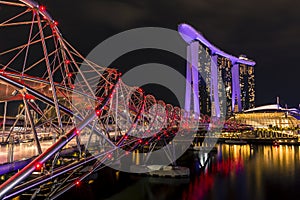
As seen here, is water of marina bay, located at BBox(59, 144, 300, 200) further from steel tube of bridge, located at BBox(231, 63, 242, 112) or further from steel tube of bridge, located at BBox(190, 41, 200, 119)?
steel tube of bridge, located at BBox(231, 63, 242, 112)

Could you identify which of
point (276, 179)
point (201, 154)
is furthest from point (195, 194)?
point (201, 154)

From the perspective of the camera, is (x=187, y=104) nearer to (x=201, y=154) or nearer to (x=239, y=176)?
(x=201, y=154)

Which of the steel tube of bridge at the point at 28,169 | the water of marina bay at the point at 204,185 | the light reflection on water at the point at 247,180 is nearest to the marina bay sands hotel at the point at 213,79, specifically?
the light reflection on water at the point at 247,180

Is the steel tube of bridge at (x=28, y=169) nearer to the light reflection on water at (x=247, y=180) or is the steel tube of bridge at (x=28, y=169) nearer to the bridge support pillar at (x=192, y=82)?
the light reflection on water at (x=247, y=180)

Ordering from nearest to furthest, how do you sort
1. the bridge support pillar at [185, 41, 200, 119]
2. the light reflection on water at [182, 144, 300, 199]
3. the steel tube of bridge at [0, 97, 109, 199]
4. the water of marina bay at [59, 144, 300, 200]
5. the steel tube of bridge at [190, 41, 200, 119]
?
1. the steel tube of bridge at [0, 97, 109, 199]
2. the water of marina bay at [59, 144, 300, 200]
3. the light reflection on water at [182, 144, 300, 199]
4. the steel tube of bridge at [190, 41, 200, 119]
5. the bridge support pillar at [185, 41, 200, 119]

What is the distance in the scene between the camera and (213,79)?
11731cm

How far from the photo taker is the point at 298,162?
3481 centimetres

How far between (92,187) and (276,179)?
16.4 m

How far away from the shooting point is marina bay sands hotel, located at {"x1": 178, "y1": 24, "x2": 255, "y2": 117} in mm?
90812

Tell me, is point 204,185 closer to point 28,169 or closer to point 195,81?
point 28,169

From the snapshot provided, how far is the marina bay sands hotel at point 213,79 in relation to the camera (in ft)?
298

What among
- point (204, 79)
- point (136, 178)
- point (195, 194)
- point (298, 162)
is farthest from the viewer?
point (204, 79)

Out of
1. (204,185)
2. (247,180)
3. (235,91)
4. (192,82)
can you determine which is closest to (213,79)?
(235,91)

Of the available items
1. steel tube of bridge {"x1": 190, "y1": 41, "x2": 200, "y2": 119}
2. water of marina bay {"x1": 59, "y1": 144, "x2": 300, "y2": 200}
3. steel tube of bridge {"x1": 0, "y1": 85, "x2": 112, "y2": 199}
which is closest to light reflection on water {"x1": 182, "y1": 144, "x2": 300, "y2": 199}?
water of marina bay {"x1": 59, "y1": 144, "x2": 300, "y2": 200}
